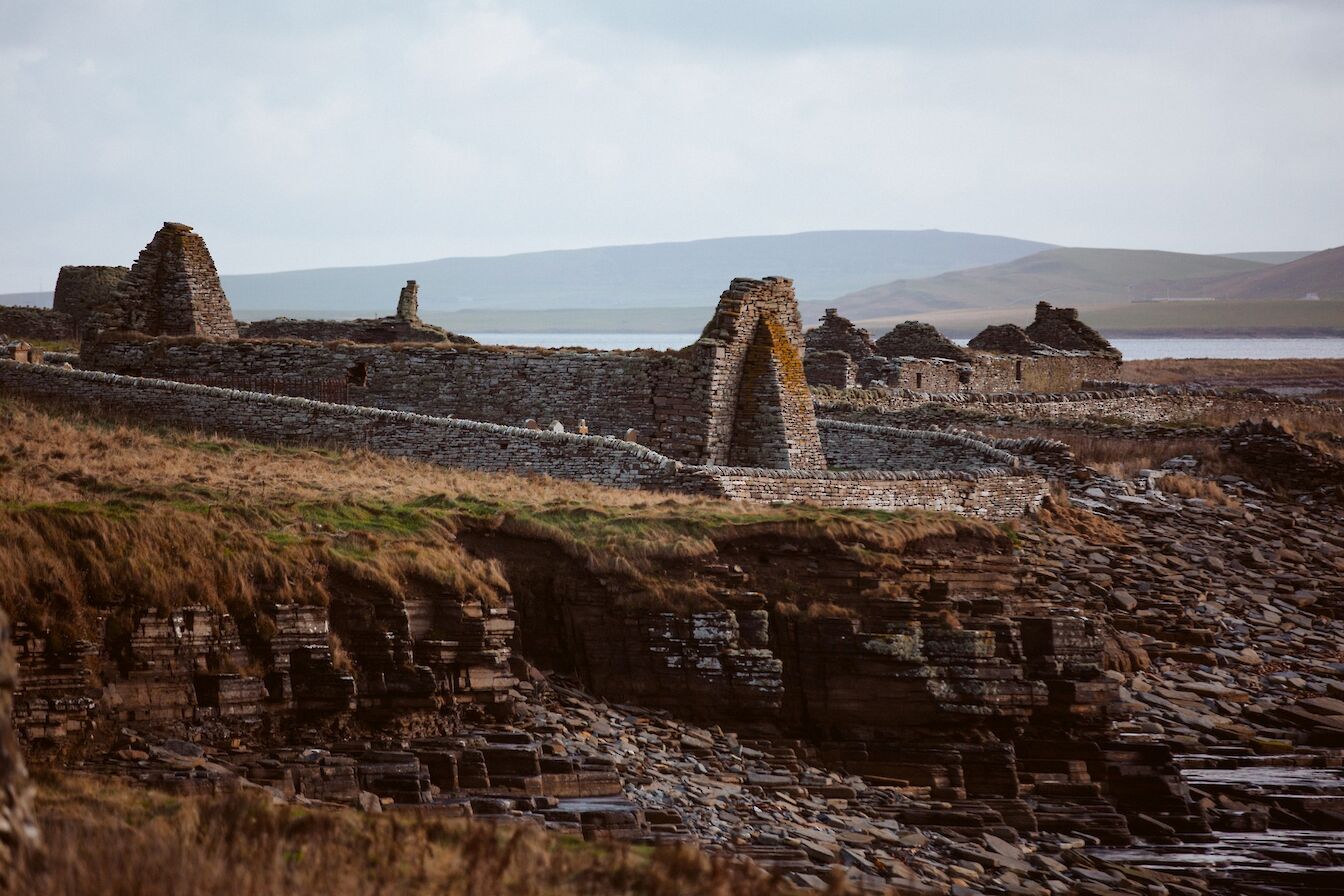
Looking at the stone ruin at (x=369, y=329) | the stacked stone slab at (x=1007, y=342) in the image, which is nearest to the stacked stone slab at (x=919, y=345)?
the stacked stone slab at (x=1007, y=342)

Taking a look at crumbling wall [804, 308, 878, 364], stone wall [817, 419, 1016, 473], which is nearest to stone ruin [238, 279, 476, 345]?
stone wall [817, 419, 1016, 473]

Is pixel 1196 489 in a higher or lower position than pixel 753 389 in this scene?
lower

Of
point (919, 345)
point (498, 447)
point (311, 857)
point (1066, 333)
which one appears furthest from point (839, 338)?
point (311, 857)

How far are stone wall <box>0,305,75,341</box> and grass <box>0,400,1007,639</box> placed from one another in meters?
17.3

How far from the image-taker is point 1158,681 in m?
19.6

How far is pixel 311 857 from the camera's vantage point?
8.51 metres

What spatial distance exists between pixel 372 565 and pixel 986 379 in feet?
124

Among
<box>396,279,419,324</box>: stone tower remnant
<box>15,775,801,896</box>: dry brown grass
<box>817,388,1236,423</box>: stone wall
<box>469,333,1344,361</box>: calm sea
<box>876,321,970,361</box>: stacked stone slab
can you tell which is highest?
<box>469,333,1344,361</box>: calm sea

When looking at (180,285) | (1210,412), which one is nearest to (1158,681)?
(180,285)

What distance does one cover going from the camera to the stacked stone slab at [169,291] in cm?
2867

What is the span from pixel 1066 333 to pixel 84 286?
38464 millimetres

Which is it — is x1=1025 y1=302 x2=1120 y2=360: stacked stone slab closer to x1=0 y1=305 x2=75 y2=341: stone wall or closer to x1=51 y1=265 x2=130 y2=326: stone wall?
x1=51 y1=265 x2=130 y2=326: stone wall

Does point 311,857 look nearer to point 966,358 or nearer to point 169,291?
point 169,291

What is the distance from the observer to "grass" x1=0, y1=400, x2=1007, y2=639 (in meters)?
14.1
